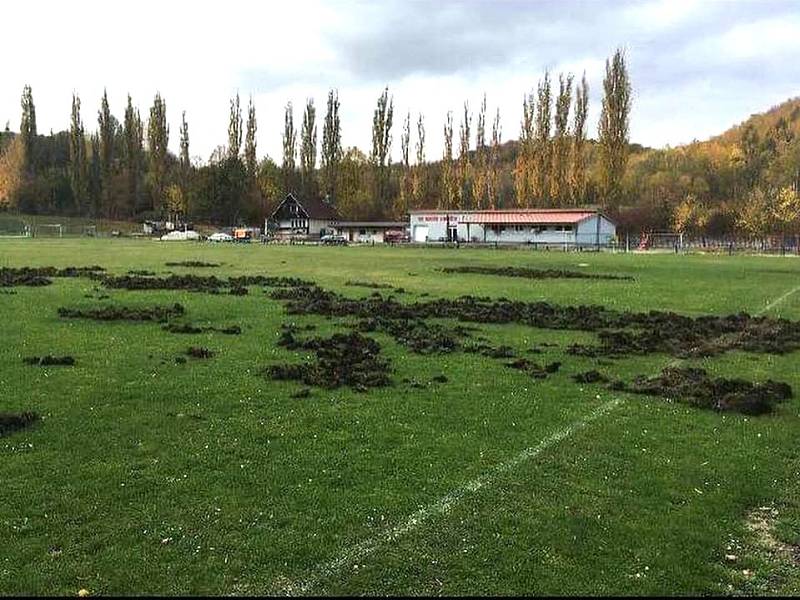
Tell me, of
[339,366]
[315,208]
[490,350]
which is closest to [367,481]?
[339,366]

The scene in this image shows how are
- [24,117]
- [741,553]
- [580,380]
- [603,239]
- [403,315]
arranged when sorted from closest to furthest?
[741,553], [580,380], [403,315], [603,239], [24,117]

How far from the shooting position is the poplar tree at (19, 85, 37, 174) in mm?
131000

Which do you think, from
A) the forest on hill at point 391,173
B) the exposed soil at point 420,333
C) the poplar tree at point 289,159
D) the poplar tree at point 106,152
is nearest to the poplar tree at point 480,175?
the forest on hill at point 391,173

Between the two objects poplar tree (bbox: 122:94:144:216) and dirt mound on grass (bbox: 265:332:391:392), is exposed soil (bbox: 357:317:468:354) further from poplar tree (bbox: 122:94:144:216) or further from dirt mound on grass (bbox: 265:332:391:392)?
poplar tree (bbox: 122:94:144:216)

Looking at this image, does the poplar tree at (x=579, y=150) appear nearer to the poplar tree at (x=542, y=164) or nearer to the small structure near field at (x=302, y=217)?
the poplar tree at (x=542, y=164)

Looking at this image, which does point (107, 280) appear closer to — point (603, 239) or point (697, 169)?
point (603, 239)

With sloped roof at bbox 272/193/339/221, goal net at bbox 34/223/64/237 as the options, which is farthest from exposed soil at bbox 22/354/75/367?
sloped roof at bbox 272/193/339/221

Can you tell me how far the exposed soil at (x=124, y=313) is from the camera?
1823 centimetres

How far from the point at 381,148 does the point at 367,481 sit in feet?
374

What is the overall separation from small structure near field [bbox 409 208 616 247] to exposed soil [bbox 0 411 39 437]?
78.0 m

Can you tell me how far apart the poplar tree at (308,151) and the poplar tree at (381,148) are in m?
11.7

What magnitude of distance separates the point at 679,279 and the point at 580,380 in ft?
82.0

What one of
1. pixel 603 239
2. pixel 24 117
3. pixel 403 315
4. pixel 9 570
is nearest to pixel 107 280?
pixel 403 315

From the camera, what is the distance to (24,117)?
132m
